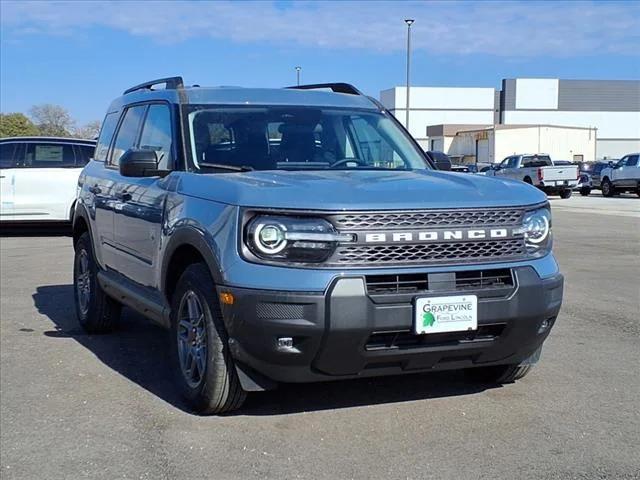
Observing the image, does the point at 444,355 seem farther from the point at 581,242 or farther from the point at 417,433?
the point at 581,242

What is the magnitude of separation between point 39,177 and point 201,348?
11460 mm

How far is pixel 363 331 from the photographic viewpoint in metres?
3.89

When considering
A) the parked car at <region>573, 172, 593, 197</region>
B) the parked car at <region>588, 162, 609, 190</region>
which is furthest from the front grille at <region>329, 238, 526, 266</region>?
the parked car at <region>588, 162, 609, 190</region>

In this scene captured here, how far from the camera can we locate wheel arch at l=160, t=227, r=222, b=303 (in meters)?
4.20

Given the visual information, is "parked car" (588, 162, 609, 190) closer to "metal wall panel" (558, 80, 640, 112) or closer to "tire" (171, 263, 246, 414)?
"tire" (171, 263, 246, 414)

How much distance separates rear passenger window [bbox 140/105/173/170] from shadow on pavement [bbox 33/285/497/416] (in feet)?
4.90

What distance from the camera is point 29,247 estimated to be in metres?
13.7

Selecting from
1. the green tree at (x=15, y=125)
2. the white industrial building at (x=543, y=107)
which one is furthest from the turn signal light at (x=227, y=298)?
the white industrial building at (x=543, y=107)

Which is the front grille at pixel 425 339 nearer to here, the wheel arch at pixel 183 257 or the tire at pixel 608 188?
the wheel arch at pixel 183 257

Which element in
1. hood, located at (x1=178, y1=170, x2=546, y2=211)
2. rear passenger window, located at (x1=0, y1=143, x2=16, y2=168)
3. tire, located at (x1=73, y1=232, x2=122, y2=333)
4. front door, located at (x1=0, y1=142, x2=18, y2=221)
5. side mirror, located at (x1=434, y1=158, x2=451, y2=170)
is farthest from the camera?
rear passenger window, located at (x1=0, y1=143, x2=16, y2=168)

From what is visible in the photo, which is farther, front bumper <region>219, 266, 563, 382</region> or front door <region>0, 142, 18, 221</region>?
front door <region>0, 142, 18, 221</region>

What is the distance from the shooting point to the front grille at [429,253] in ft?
13.0

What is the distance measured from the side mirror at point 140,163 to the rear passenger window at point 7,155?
11042 millimetres

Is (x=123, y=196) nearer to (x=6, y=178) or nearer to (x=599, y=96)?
(x=6, y=178)
